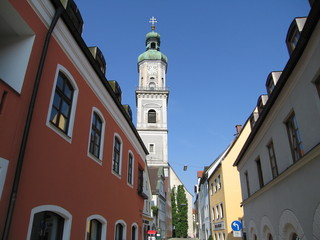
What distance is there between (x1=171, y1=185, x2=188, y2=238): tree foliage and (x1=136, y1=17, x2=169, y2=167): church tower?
1109 centimetres

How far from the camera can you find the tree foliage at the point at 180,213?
52594 millimetres

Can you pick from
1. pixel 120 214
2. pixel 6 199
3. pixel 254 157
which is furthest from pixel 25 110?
pixel 254 157

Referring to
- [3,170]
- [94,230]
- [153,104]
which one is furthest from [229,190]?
[153,104]

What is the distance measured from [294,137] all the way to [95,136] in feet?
21.8

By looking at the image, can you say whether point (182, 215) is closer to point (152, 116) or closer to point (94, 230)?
point (152, 116)

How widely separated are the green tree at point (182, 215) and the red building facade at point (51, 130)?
148 feet

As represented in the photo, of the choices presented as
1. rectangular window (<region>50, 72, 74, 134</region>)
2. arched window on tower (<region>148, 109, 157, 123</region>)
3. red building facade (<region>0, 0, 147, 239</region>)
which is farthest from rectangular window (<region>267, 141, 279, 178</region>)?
arched window on tower (<region>148, 109, 157, 123</region>)

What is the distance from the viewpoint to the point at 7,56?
561 cm

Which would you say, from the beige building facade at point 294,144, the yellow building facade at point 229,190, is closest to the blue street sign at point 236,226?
the beige building facade at point 294,144

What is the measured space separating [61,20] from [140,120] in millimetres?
43295

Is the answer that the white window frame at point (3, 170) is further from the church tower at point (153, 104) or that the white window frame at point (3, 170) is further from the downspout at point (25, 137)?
the church tower at point (153, 104)

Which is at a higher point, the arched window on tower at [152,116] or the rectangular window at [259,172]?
the arched window on tower at [152,116]

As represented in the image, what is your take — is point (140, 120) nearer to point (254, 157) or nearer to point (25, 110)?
point (254, 157)

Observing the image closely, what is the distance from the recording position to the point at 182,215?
174 ft
